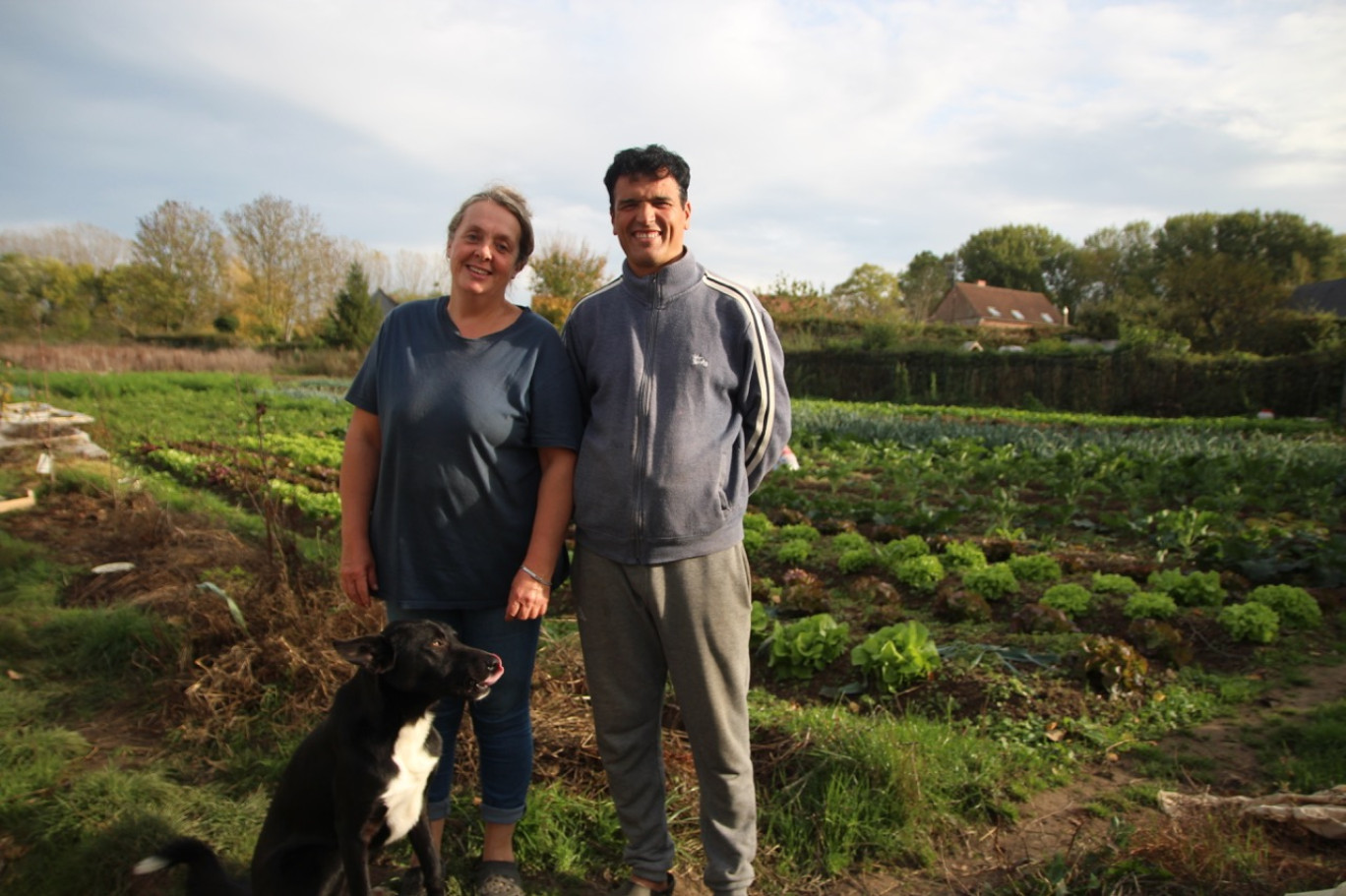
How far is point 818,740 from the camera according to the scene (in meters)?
3.12

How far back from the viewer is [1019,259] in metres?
68.2

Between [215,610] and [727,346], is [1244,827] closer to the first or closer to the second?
[727,346]

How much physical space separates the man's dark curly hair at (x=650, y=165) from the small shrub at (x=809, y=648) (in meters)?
2.56

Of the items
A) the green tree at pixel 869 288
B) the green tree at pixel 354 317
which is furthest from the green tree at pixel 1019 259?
the green tree at pixel 354 317

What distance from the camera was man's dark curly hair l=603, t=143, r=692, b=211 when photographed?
2205 mm

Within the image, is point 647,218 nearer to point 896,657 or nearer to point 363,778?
point 363,778

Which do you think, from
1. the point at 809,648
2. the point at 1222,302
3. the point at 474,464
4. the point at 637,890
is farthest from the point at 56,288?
the point at 1222,302

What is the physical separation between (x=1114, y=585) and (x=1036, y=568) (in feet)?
1.65

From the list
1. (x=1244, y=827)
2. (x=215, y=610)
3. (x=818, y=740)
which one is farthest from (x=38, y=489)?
(x=1244, y=827)

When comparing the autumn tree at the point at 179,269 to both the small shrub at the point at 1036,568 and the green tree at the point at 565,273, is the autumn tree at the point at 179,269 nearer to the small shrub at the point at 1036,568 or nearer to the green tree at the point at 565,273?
the green tree at the point at 565,273

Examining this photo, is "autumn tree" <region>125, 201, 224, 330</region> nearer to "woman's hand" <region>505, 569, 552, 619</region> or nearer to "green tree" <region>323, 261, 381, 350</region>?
"green tree" <region>323, 261, 381, 350</region>

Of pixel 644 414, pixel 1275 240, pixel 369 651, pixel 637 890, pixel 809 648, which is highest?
pixel 1275 240

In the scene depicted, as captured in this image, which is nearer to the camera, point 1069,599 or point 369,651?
point 369,651

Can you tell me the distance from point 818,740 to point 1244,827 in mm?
1356
